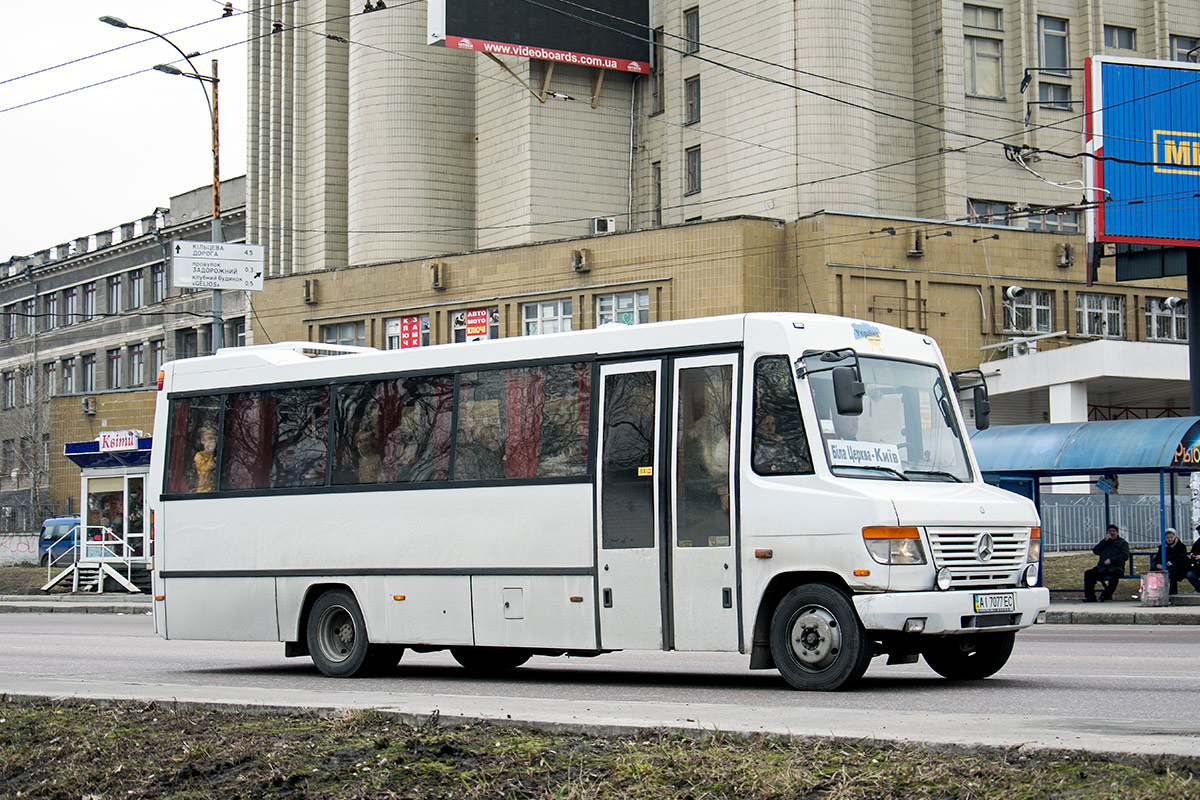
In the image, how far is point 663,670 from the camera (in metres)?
15.1

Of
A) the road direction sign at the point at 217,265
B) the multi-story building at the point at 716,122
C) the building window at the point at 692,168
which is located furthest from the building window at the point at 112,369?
the road direction sign at the point at 217,265

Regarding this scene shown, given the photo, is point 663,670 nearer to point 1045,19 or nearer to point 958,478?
point 958,478

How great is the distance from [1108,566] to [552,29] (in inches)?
1311

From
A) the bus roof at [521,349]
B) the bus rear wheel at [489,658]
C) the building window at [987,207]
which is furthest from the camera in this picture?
the building window at [987,207]

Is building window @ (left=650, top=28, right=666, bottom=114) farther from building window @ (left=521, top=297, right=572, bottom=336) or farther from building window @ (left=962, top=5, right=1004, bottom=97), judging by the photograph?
building window @ (left=962, top=5, right=1004, bottom=97)

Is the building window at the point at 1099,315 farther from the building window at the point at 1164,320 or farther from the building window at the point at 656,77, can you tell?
the building window at the point at 656,77

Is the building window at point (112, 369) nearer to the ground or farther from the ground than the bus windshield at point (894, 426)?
farther from the ground

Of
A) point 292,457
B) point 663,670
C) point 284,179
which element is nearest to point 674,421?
point 663,670

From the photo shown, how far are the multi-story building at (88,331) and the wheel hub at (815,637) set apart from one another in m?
56.4

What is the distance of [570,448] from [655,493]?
101 centimetres

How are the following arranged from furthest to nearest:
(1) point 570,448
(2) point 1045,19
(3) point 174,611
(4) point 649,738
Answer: (2) point 1045,19
(3) point 174,611
(1) point 570,448
(4) point 649,738

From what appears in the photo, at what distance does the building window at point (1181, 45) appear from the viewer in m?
57.7

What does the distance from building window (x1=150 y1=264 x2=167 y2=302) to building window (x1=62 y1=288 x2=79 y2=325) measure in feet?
29.1

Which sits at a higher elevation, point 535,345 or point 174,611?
point 535,345
